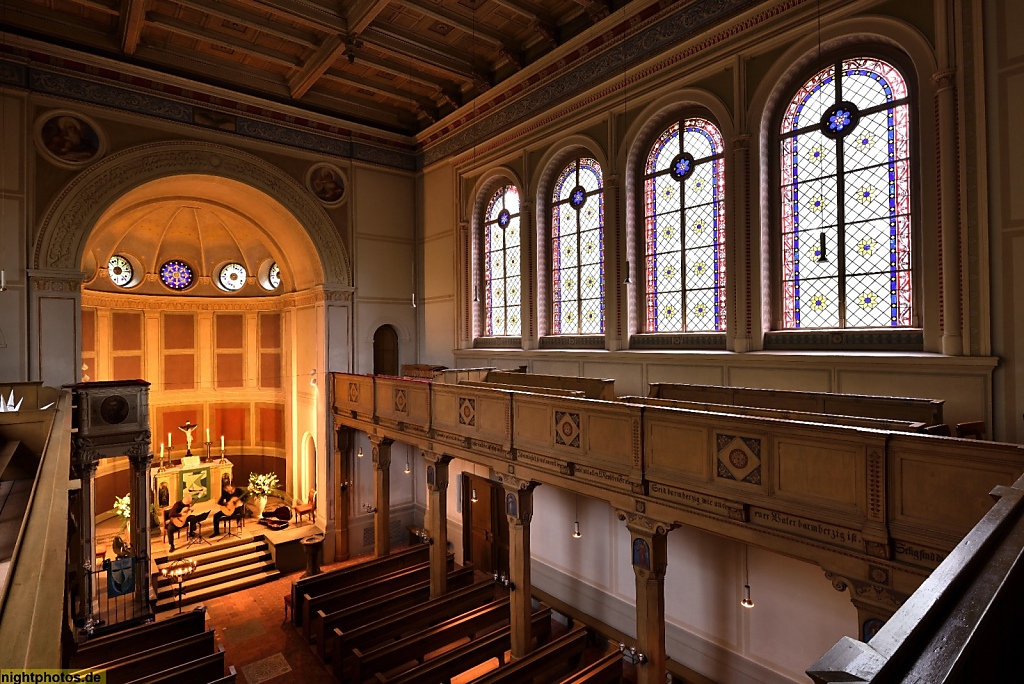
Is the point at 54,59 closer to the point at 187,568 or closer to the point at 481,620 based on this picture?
the point at 187,568

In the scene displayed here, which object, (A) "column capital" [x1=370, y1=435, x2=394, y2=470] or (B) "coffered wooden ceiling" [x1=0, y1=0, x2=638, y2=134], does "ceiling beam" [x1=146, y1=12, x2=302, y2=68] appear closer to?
(B) "coffered wooden ceiling" [x1=0, y1=0, x2=638, y2=134]

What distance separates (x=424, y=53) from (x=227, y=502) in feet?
44.1

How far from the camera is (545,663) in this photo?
27.7 ft

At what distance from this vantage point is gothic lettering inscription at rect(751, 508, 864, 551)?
211 inches

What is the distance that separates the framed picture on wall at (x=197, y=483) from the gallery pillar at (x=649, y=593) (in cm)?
1438

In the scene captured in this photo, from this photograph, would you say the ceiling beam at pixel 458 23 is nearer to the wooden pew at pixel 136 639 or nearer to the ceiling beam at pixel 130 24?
the ceiling beam at pixel 130 24

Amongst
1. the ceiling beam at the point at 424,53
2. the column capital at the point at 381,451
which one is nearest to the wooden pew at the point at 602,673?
the column capital at the point at 381,451

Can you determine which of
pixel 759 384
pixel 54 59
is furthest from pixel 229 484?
pixel 759 384

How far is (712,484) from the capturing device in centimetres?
645

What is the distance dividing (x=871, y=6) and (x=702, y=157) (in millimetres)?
3136

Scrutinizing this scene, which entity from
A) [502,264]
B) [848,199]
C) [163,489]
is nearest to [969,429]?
[848,199]

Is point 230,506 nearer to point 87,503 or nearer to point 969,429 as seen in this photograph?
point 87,503

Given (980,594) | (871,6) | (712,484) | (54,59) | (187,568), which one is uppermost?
(54,59)

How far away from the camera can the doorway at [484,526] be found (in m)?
13.6
